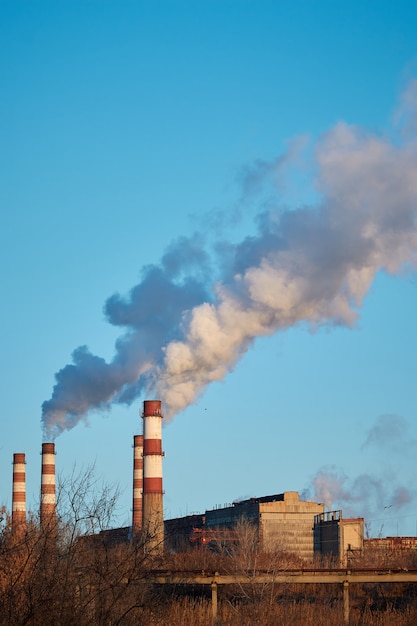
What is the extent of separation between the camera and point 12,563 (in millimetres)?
12703

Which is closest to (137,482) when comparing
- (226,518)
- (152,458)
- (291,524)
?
(226,518)

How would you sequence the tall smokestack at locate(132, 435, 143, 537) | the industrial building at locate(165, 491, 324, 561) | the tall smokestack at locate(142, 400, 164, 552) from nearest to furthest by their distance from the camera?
the tall smokestack at locate(142, 400, 164, 552) → the industrial building at locate(165, 491, 324, 561) → the tall smokestack at locate(132, 435, 143, 537)

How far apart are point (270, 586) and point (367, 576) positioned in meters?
2.66

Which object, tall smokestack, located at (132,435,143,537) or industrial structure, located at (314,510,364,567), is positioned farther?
tall smokestack, located at (132,435,143,537)

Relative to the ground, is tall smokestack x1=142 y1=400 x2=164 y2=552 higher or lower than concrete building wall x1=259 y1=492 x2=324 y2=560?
higher

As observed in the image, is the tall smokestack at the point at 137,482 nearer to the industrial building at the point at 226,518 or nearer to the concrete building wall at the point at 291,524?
the industrial building at the point at 226,518

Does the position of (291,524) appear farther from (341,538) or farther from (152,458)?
(152,458)

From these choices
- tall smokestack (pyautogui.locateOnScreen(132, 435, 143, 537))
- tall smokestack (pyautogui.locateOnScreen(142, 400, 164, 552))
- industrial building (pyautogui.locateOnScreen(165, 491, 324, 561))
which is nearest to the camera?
tall smokestack (pyautogui.locateOnScreen(142, 400, 164, 552))

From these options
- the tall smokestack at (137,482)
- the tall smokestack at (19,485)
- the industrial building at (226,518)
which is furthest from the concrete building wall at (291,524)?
the tall smokestack at (19,485)

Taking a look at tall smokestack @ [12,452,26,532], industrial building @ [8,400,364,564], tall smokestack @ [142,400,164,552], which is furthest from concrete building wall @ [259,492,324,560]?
tall smokestack @ [12,452,26,532]

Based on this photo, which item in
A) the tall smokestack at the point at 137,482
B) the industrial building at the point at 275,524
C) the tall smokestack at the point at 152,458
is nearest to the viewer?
the tall smokestack at the point at 152,458

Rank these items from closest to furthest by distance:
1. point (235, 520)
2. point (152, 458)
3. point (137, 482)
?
1. point (152, 458)
2. point (235, 520)
3. point (137, 482)

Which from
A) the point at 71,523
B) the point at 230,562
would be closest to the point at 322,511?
the point at 230,562

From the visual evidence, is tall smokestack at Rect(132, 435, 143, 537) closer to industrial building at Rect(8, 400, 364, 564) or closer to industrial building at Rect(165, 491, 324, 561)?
industrial building at Rect(8, 400, 364, 564)
